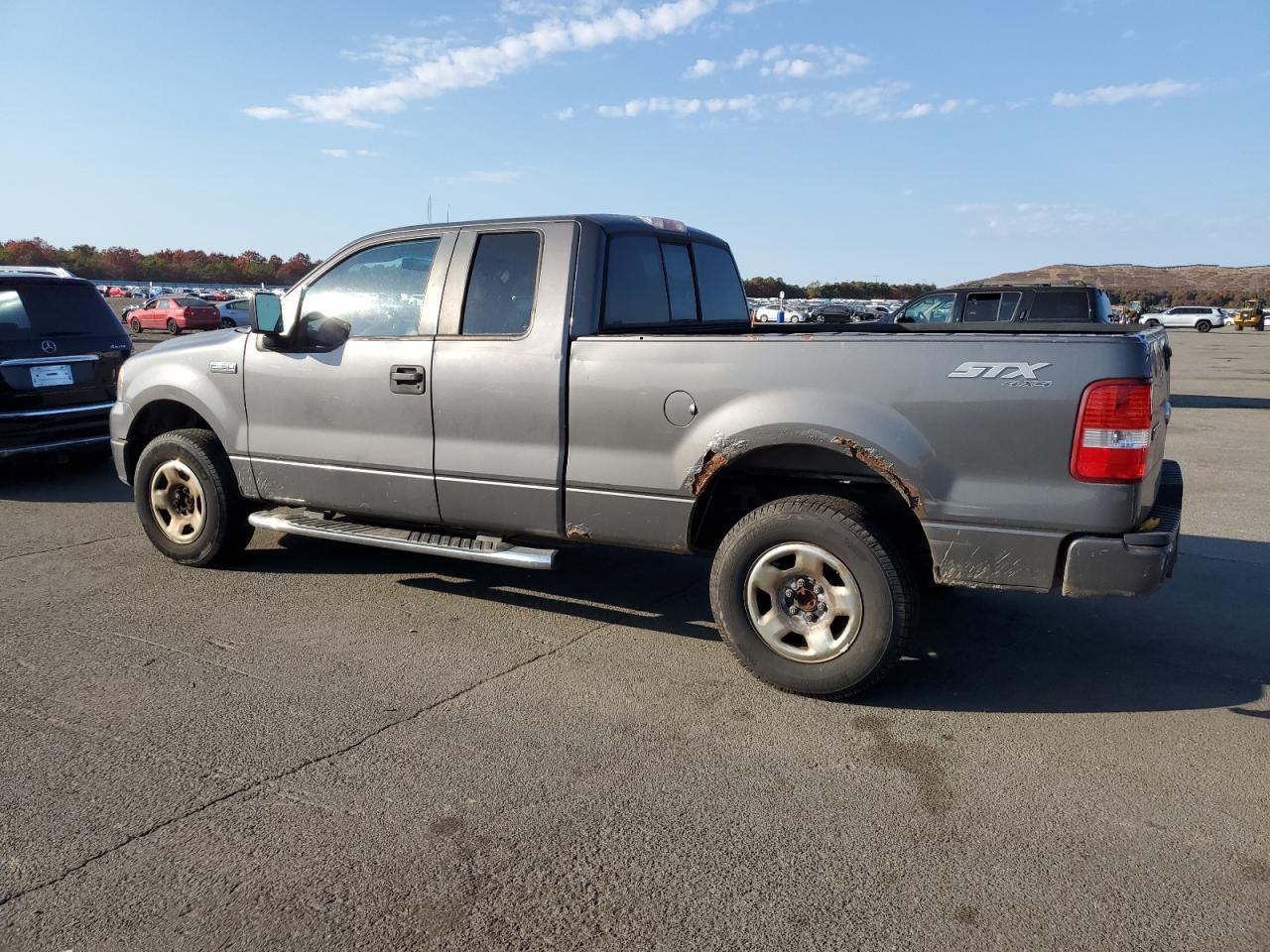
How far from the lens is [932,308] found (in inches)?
579

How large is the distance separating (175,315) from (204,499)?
33.6 meters

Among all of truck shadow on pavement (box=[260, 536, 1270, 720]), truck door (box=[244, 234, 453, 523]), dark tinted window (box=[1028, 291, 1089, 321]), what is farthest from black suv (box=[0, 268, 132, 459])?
dark tinted window (box=[1028, 291, 1089, 321])

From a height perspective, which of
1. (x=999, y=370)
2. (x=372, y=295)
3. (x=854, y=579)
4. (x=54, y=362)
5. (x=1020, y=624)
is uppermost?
(x=372, y=295)

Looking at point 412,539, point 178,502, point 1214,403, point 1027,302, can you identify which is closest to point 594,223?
point 412,539

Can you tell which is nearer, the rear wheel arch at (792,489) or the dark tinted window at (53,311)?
the rear wheel arch at (792,489)

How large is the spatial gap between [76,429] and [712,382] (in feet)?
22.2

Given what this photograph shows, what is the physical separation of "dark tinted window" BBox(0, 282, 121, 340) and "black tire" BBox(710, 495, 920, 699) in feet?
23.0

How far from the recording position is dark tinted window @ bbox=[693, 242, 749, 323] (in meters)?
5.66

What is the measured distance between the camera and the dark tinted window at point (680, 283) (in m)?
5.27

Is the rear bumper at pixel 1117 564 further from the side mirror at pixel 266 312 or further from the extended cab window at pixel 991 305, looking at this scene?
the extended cab window at pixel 991 305

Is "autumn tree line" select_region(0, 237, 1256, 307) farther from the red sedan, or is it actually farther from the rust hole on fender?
the rust hole on fender

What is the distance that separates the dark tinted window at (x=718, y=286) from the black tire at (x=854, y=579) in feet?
6.22

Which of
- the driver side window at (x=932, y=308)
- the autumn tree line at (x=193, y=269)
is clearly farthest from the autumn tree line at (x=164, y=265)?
the driver side window at (x=932, y=308)

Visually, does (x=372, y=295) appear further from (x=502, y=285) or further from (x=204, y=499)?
(x=204, y=499)
